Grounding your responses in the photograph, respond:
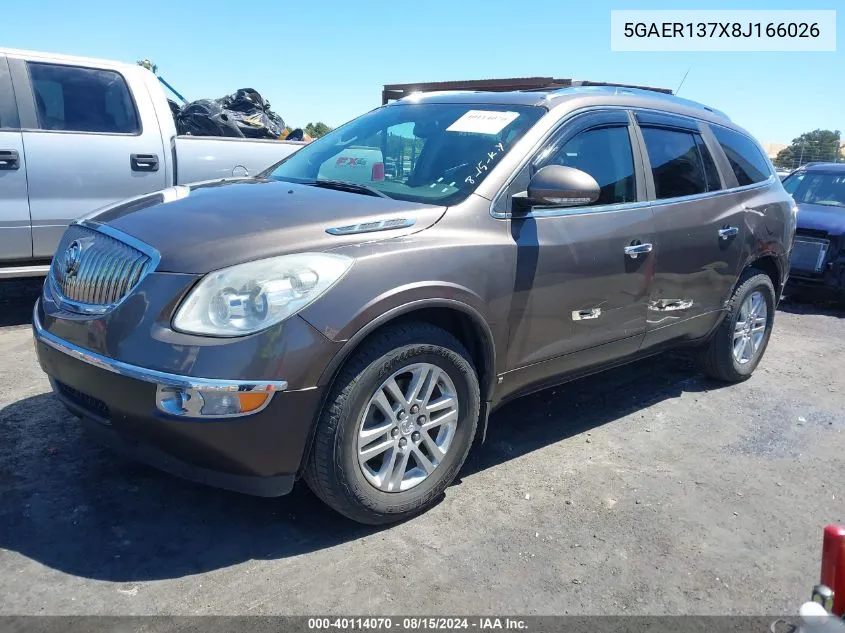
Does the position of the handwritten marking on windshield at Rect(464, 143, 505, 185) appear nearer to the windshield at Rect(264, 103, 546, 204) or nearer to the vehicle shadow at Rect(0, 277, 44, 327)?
the windshield at Rect(264, 103, 546, 204)

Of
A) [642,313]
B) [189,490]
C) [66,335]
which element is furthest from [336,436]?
[642,313]

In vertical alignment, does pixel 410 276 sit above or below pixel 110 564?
above

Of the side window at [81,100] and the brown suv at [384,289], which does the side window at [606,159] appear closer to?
the brown suv at [384,289]

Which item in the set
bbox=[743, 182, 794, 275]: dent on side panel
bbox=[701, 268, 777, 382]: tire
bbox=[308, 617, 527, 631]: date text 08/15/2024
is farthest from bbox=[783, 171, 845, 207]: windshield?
bbox=[308, 617, 527, 631]: date text 08/15/2024

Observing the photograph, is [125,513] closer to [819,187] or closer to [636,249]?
[636,249]

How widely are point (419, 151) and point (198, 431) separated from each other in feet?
6.10

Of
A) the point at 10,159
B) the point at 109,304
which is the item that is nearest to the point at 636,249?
the point at 109,304

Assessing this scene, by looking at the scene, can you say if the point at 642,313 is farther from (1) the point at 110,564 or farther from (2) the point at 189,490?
(1) the point at 110,564

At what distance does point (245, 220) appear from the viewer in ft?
9.41

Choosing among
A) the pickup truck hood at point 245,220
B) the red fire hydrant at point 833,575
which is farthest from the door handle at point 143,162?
the red fire hydrant at point 833,575

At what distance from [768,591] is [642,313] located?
162cm

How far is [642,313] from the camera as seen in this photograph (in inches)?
157

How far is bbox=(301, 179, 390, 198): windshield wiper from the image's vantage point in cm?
332

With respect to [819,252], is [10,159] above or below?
above
